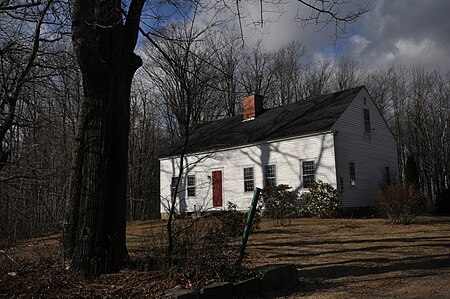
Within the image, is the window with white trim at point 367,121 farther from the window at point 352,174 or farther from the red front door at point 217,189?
the red front door at point 217,189

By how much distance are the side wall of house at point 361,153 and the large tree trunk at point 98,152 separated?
15.9m

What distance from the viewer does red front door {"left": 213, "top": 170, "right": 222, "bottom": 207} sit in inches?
1014

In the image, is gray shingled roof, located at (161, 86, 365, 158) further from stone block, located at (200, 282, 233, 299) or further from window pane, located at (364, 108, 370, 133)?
stone block, located at (200, 282, 233, 299)

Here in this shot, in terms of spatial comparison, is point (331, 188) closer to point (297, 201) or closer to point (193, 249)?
point (297, 201)

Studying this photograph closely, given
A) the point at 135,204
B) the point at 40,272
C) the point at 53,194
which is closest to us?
the point at 40,272

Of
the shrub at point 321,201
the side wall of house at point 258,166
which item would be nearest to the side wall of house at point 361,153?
the side wall of house at point 258,166

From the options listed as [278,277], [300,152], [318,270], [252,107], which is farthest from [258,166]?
[278,277]

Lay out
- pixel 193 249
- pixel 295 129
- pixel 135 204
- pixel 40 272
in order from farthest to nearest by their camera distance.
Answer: pixel 135 204
pixel 295 129
pixel 193 249
pixel 40 272

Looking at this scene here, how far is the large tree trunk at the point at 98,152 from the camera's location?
21.6 feet

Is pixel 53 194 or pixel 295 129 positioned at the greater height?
pixel 295 129

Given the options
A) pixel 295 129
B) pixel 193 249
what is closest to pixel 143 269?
pixel 193 249

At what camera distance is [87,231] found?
657cm

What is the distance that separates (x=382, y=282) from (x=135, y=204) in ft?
83.8

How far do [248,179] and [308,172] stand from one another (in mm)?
3871
